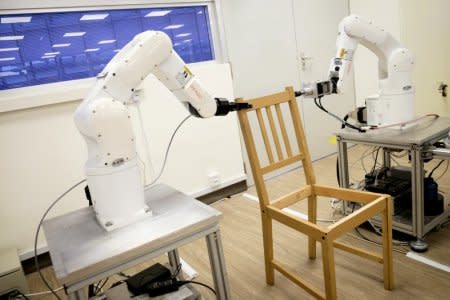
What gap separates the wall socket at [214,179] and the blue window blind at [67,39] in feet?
3.99

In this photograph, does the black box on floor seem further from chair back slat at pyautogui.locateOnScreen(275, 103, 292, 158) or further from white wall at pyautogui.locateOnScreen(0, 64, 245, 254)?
white wall at pyautogui.locateOnScreen(0, 64, 245, 254)

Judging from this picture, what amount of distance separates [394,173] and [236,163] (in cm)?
139

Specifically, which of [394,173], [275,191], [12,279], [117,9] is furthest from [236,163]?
[12,279]

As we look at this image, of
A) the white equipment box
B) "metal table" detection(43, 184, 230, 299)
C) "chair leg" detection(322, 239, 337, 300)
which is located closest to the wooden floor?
the white equipment box

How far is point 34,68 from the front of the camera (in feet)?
7.61

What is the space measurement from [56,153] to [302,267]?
1811 millimetres

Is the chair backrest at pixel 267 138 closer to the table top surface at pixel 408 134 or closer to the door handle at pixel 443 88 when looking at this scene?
the table top surface at pixel 408 134

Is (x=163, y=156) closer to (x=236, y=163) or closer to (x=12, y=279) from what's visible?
(x=236, y=163)


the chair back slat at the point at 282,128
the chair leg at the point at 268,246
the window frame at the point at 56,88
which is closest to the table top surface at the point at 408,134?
the chair back slat at the point at 282,128

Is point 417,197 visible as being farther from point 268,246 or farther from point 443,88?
point 443,88

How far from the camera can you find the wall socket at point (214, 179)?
118 inches

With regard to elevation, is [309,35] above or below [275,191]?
above

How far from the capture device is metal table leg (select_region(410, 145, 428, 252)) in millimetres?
1753

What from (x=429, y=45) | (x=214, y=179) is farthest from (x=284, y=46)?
(x=214, y=179)
